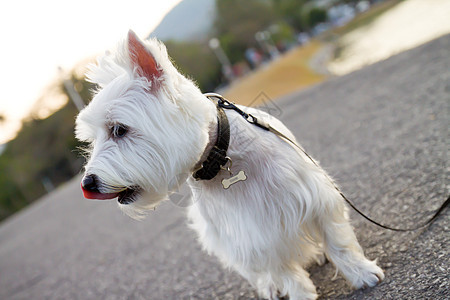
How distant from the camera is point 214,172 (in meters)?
2.29

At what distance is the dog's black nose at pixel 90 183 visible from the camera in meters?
2.07

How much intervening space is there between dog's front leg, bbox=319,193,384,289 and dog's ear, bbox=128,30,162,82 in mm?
1416

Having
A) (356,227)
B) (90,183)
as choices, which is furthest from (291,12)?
(90,183)

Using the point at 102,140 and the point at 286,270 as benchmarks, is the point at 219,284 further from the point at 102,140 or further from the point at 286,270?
the point at 102,140

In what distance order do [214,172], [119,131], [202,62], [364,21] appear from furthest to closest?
[202,62]
[364,21]
[214,172]
[119,131]

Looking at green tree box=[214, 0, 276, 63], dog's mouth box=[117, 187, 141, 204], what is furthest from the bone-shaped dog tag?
green tree box=[214, 0, 276, 63]

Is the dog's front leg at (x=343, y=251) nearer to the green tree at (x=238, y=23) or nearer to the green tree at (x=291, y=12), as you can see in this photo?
the green tree at (x=238, y=23)

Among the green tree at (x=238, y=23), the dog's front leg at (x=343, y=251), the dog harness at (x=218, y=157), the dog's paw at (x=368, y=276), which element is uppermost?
the dog harness at (x=218, y=157)

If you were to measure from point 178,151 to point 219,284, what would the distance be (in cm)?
212

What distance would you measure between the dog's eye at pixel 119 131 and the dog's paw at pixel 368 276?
1.81 metres

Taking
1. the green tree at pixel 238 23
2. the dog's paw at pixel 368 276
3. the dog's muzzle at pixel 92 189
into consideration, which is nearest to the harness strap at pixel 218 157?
the dog's muzzle at pixel 92 189

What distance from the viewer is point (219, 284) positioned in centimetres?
A: 374

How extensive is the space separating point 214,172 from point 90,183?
0.73 meters

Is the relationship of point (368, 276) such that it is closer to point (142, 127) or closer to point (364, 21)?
point (142, 127)
